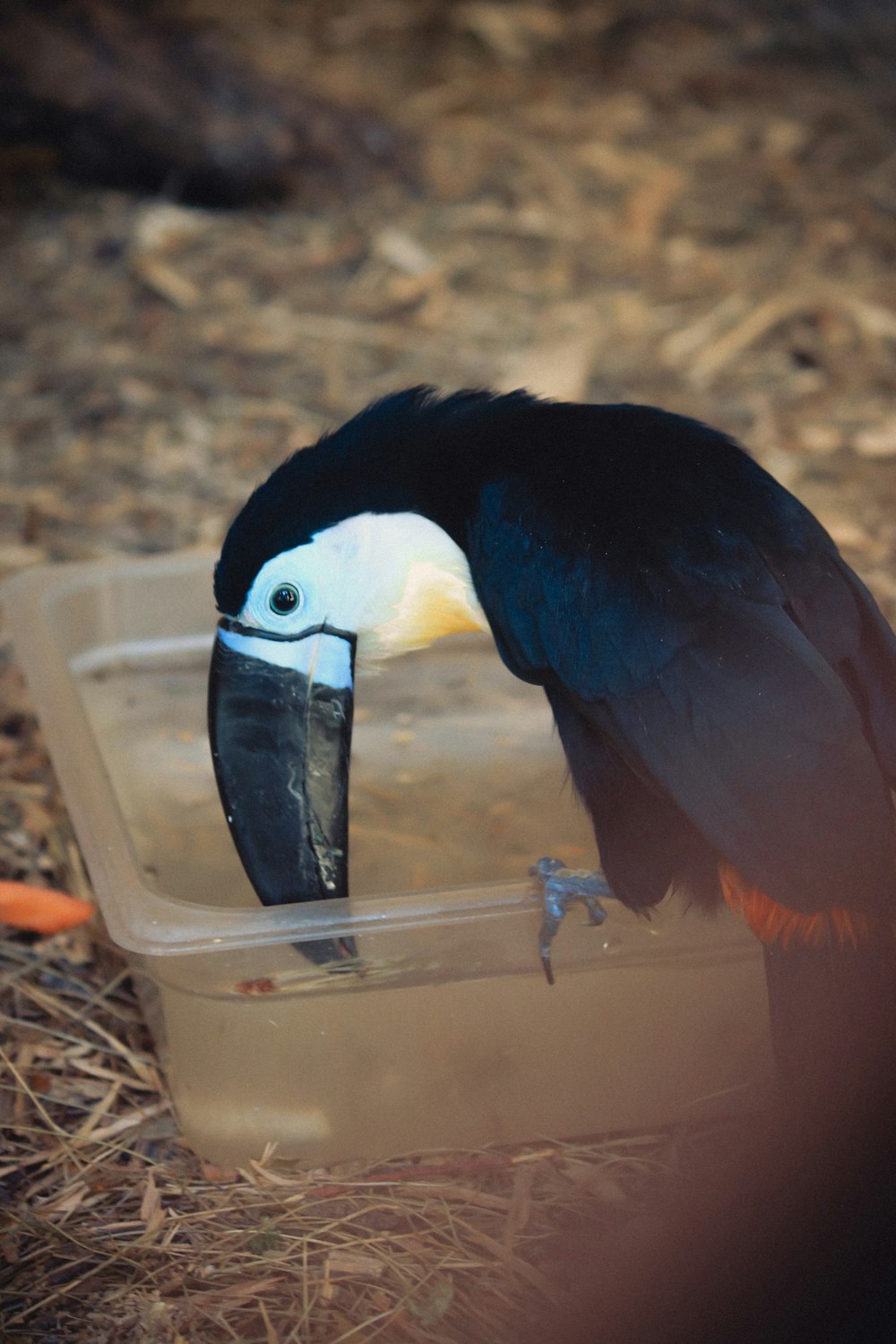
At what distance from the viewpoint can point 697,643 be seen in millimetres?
1539

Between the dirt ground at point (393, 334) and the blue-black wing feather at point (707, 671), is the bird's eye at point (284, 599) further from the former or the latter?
the dirt ground at point (393, 334)

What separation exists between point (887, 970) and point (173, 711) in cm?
144

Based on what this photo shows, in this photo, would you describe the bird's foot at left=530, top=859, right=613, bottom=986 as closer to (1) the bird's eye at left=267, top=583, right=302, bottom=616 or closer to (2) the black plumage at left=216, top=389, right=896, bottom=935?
(2) the black plumage at left=216, top=389, right=896, bottom=935

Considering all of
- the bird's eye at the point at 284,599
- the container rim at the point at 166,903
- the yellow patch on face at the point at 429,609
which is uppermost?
the bird's eye at the point at 284,599

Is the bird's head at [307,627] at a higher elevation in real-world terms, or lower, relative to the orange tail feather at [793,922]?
higher

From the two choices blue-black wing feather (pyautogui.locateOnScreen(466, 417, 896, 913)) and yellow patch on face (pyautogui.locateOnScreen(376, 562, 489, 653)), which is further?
yellow patch on face (pyautogui.locateOnScreen(376, 562, 489, 653))

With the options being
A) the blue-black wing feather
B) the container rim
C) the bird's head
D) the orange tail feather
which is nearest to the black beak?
the bird's head

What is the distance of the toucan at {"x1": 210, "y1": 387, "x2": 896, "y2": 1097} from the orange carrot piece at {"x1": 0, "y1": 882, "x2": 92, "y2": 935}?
38 centimetres

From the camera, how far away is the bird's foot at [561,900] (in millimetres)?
1654

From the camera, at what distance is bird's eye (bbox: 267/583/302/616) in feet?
5.78

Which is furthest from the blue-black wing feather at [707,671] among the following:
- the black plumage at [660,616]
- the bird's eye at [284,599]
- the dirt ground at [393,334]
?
the dirt ground at [393,334]

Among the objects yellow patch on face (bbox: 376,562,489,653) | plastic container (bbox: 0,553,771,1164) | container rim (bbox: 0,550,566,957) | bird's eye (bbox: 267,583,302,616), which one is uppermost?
bird's eye (bbox: 267,583,302,616)

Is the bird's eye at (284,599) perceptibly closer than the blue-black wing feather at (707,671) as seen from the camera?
No

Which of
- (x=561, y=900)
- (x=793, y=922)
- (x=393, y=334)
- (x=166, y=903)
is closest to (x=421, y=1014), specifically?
(x=561, y=900)
